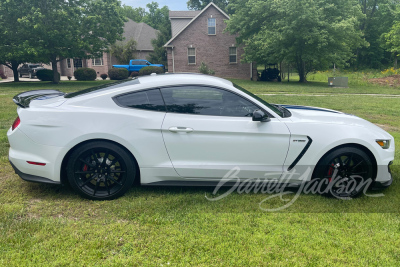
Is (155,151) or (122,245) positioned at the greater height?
(155,151)

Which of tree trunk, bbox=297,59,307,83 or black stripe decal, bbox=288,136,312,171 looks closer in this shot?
black stripe decal, bbox=288,136,312,171

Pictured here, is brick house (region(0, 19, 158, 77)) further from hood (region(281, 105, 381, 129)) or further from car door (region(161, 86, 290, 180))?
hood (region(281, 105, 381, 129))

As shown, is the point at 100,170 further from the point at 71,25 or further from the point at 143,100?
the point at 71,25

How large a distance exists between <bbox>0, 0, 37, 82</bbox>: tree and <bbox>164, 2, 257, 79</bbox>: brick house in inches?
564

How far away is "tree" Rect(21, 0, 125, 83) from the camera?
72.9ft

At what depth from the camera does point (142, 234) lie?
3.14m

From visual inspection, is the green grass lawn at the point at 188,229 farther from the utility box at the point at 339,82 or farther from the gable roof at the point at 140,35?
the gable roof at the point at 140,35

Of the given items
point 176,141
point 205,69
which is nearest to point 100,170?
point 176,141

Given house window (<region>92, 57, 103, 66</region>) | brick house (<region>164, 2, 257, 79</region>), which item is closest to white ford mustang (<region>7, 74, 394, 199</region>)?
brick house (<region>164, 2, 257, 79</region>)

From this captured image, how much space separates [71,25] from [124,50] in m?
15.7

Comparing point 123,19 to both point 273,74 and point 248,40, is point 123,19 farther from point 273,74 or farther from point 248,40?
A: point 273,74

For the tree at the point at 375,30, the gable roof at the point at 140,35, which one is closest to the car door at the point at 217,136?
the gable roof at the point at 140,35

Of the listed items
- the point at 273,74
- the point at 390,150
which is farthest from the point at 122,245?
the point at 273,74

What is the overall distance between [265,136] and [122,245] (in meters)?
1.96
